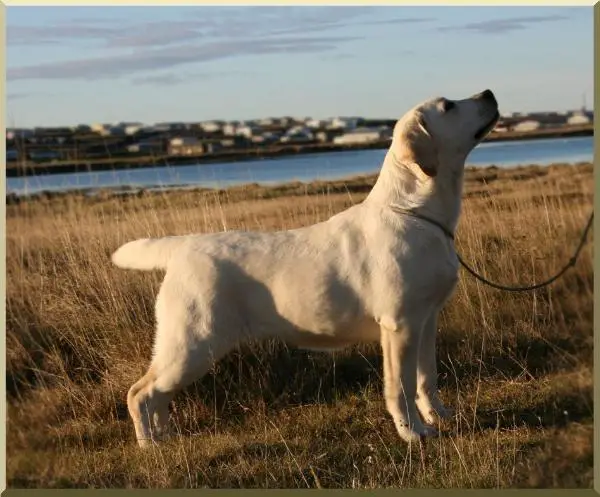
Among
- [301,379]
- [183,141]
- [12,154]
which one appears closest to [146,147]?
[183,141]

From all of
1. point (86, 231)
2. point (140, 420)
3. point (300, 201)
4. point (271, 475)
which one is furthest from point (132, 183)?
point (271, 475)

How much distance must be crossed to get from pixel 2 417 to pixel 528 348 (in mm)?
3509

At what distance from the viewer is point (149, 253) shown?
4.66m

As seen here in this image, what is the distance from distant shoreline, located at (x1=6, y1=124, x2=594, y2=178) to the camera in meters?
6.47

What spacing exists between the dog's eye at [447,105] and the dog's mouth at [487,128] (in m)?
0.22

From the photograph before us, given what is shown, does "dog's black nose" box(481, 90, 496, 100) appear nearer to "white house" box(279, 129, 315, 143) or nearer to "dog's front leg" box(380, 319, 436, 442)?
"dog's front leg" box(380, 319, 436, 442)

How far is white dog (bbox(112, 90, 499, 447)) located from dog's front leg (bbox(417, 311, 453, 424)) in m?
0.24

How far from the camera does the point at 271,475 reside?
172 inches

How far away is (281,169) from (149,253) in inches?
183

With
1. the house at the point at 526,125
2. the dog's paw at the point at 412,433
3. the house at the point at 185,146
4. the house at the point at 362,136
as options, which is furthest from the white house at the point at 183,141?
the dog's paw at the point at 412,433

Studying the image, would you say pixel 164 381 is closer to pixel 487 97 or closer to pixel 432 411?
pixel 432 411

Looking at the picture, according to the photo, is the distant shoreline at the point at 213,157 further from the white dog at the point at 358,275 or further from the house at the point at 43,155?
the white dog at the point at 358,275

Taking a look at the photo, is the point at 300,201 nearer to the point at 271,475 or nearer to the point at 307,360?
the point at 307,360

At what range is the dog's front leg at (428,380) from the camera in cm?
478
